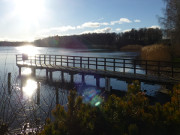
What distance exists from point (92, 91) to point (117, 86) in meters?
2.33

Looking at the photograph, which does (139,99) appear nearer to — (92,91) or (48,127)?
(48,127)

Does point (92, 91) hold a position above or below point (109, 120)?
below

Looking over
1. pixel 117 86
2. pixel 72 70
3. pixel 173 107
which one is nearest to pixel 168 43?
pixel 117 86

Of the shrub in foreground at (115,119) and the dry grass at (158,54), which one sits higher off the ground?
the dry grass at (158,54)

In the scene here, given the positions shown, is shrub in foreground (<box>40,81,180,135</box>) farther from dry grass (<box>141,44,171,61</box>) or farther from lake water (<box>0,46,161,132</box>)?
dry grass (<box>141,44,171,61</box>)

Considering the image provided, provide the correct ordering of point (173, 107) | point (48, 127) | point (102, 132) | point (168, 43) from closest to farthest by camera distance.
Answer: point (48, 127), point (102, 132), point (173, 107), point (168, 43)

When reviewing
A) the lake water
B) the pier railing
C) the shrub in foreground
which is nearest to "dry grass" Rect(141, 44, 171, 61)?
the pier railing

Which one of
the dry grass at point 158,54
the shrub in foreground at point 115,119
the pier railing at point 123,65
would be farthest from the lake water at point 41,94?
the dry grass at point 158,54

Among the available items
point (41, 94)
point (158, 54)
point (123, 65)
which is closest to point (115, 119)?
point (41, 94)

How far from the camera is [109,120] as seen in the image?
265 centimetres

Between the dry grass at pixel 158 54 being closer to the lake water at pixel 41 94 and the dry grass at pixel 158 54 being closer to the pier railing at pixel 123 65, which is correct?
the pier railing at pixel 123 65

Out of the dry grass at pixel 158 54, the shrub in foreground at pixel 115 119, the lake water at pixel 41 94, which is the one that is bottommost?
the lake water at pixel 41 94

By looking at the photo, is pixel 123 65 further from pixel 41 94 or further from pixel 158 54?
pixel 41 94

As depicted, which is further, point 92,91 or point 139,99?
point 92,91
